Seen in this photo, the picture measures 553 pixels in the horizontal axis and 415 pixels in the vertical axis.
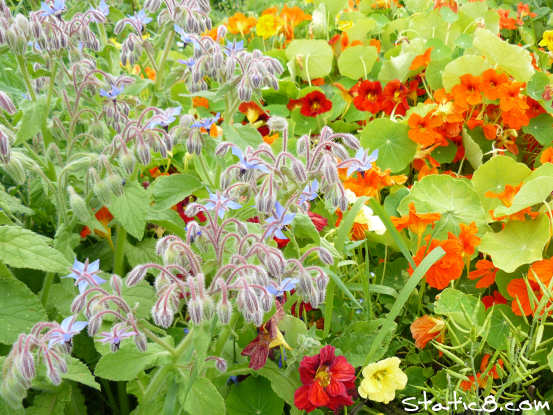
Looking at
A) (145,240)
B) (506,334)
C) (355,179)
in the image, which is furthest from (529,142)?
(145,240)

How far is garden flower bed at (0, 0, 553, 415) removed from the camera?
46.9 inches

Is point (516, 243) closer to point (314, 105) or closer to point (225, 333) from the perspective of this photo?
point (225, 333)

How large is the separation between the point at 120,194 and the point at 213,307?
0.53m

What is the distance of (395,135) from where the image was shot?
2.48 meters

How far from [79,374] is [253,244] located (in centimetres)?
53

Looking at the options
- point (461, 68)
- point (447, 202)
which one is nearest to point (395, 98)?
point (461, 68)

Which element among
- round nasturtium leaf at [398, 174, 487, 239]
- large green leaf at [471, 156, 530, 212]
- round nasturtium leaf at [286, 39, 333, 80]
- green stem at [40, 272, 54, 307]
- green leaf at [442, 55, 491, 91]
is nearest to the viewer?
green stem at [40, 272, 54, 307]

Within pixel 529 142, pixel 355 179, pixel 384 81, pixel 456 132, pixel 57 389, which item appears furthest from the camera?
pixel 384 81

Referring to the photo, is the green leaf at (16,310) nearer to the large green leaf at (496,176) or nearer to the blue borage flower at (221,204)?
the blue borage flower at (221,204)

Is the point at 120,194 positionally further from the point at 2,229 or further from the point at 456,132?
the point at 456,132

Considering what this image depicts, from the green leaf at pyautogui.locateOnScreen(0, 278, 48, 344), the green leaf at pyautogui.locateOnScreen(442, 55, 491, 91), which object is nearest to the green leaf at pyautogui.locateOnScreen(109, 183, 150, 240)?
the green leaf at pyautogui.locateOnScreen(0, 278, 48, 344)

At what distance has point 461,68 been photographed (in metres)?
2.49

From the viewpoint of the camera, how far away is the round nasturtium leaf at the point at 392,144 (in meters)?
2.45

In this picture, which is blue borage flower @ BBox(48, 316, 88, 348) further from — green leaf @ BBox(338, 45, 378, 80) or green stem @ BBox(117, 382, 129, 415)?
green leaf @ BBox(338, 45, 378, 80)
